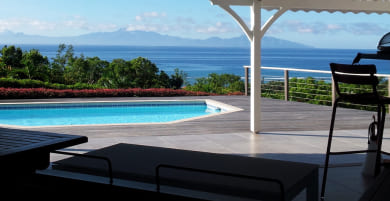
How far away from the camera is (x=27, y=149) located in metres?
2.60

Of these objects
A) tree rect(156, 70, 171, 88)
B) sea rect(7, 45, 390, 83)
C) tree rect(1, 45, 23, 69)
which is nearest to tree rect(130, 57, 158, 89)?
tree rect(156, 70, 171, 88)

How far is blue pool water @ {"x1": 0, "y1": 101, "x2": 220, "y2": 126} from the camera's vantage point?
10406 mm

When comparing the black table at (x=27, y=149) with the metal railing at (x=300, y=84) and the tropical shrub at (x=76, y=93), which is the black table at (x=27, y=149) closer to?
the metal railing at (x=300, y=84)

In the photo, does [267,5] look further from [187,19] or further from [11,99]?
[187,19]

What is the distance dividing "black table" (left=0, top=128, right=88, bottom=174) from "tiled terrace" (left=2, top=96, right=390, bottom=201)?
2101 mm

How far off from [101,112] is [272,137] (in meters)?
5.83

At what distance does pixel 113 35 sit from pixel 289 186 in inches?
2752

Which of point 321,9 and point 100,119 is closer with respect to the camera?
point 321,9

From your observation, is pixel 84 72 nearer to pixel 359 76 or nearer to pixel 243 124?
pixel 243 124

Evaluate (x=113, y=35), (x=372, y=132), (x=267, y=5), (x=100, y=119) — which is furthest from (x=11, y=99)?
(x=113, y=35)

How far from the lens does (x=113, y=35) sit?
231 feet

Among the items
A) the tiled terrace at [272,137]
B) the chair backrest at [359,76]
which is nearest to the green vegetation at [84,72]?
the tiled terrace at [272,137]

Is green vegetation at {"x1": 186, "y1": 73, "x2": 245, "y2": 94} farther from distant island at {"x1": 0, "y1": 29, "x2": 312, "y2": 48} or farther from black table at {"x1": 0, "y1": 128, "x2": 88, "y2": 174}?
distant island at {"x1": 0, "y1": 29, "x2": 312, "y2": 48}

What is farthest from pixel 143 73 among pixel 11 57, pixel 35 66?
pixel 11 57
